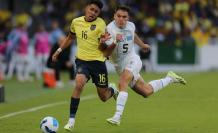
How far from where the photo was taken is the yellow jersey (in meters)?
12.9

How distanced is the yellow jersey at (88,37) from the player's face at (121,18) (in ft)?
1.18

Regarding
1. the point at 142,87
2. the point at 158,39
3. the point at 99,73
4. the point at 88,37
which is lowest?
the point at 142,87

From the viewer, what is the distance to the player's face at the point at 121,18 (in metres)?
13.2

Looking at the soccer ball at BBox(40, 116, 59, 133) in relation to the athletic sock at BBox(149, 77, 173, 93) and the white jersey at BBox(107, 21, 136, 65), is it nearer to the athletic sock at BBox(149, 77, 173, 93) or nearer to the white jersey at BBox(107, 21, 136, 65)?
the white jersey at BBox(107, 21, 136, 65)

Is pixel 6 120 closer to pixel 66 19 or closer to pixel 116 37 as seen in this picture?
pixel 116 37

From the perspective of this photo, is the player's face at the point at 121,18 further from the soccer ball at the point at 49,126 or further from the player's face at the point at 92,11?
the soccer ball at the point at 49,126

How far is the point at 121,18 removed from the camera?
13211 mm

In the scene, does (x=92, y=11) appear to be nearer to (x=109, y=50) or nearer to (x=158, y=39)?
(x=109, y=50)

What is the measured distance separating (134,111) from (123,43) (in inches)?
130

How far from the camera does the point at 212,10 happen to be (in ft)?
126

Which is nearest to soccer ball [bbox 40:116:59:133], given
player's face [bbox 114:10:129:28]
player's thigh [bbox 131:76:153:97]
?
player's face [bbox 114:10:129:28]

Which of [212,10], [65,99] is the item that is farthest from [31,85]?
[212,10]

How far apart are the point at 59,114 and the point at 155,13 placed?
23621 mm

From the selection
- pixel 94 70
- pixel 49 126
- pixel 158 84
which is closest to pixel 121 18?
pixel 94 70
